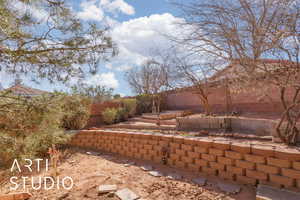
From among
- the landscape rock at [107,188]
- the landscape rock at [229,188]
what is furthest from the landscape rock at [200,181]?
the landscape rock at [107,188]

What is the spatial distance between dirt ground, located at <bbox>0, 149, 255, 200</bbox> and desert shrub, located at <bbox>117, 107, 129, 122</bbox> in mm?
5979

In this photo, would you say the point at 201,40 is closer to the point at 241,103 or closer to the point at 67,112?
the point at 67,112

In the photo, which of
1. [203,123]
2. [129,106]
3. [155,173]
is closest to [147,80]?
[129,106]

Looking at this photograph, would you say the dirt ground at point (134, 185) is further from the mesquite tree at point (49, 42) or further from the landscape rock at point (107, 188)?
the mesquite tree at point (49, 42)

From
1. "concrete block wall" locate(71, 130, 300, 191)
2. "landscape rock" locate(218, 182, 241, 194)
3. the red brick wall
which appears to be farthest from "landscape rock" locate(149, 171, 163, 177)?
the red brick wall

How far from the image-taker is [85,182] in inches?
105

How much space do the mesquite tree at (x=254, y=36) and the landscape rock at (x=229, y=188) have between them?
4.79ft

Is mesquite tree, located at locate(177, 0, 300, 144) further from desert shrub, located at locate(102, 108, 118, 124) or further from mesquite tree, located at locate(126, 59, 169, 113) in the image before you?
mesquite tree, located at locate(126, 59, 169, 113)

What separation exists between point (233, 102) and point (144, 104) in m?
5.90

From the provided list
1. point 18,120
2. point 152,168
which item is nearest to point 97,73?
point 18,120

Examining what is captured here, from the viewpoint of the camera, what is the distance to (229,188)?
2.18 meters

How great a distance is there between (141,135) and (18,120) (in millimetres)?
2324

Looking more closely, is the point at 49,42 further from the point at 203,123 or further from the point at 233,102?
the point at 233,102

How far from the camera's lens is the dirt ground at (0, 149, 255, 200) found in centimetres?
213
